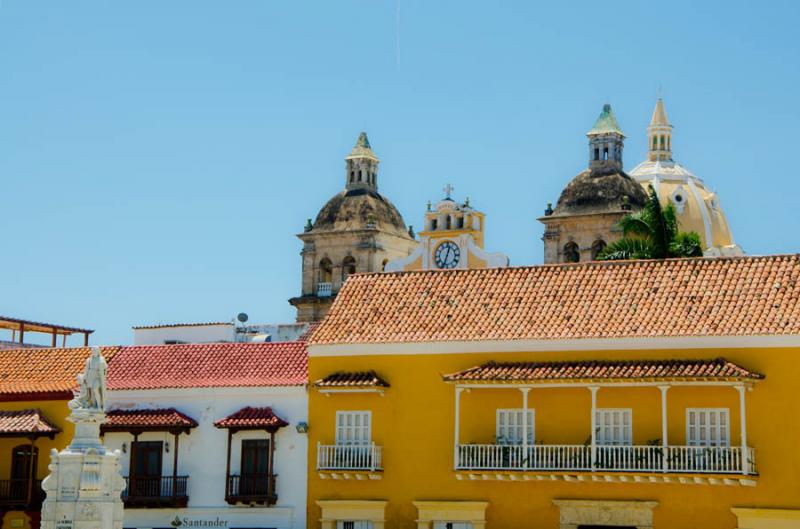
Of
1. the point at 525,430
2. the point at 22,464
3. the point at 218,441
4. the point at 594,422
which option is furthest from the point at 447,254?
the point at 594,422

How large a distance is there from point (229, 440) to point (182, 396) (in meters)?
1.94

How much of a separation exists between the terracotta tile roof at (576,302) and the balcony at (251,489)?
144 inches

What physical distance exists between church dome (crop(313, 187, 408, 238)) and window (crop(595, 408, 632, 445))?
129 ft

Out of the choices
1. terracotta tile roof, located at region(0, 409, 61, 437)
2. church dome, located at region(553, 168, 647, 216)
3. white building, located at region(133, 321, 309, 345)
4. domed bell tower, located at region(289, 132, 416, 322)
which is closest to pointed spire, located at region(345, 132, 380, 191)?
domed bell tower, located at region(289, 132, 416, 322)

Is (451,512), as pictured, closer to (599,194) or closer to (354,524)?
(354,524)

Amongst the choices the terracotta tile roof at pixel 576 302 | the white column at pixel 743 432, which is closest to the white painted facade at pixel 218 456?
Answer: the terracotta tile roof at pixel 576 302

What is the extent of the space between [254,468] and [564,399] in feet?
27.2

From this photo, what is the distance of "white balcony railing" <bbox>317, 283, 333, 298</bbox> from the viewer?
7871 centimetres

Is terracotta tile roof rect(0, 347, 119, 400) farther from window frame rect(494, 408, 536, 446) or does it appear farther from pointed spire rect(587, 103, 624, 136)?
pointed spire rect(587, 103, 624, 136)

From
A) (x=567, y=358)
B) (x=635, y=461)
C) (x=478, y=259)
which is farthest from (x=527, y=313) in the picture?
(x=478, y=259)

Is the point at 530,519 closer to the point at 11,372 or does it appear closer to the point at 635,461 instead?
the point at 635,461

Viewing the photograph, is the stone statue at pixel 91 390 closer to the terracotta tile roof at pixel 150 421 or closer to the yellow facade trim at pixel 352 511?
the terracotta tile roof at pixel 150 421

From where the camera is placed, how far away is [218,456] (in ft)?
142

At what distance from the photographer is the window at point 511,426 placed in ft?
132
